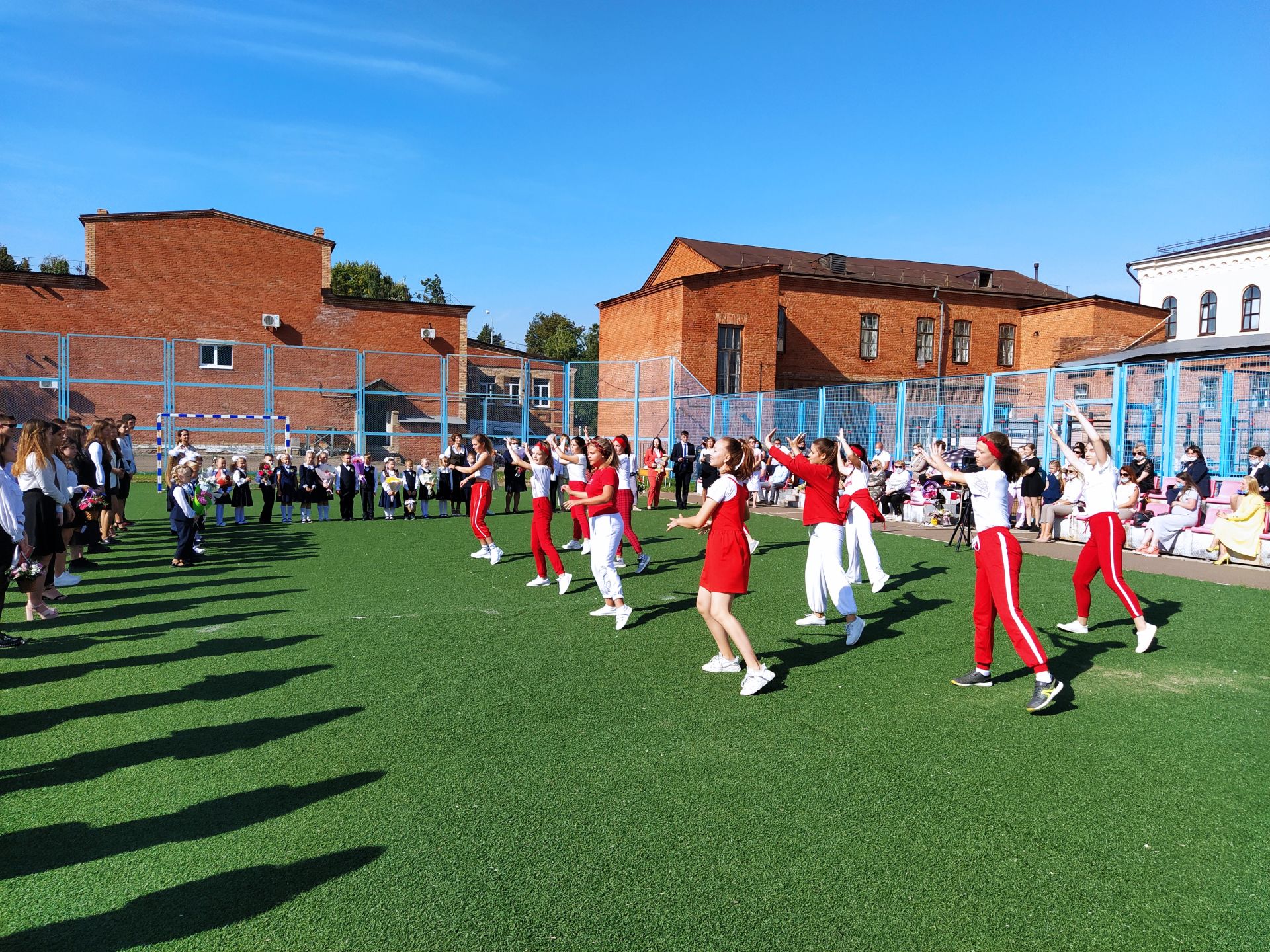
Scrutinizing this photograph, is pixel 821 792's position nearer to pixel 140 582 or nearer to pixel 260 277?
pixel 140 582

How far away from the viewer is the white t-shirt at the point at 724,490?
6.10 metres

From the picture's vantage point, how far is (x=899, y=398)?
66.0 ft

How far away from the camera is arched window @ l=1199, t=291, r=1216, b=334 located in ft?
165

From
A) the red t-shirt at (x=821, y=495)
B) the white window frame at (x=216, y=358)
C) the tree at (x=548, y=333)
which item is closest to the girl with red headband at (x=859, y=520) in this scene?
the red t-shirt at (x=821, y=495)

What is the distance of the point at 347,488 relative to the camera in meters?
18.9

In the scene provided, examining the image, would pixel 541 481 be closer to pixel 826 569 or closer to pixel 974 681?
pixel 826 569

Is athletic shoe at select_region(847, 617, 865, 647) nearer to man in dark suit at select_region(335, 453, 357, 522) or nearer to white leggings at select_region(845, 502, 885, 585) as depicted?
white leggings at select_region(845, 502, 885, 585)

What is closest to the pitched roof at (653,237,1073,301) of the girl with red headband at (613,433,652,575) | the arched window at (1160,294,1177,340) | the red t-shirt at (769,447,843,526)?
the arched window at (1160,294,1177,340)

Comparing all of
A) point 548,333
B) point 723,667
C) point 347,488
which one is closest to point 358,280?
point 548,333

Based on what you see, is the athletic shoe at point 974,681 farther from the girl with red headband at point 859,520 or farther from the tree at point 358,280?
the tree at point 358,280

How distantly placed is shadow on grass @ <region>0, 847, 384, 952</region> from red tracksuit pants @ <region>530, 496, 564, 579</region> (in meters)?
6.30

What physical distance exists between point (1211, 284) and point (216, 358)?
53.9 m

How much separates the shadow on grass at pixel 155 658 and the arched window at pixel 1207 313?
57536 millimetres

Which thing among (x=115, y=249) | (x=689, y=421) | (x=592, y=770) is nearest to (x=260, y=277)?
(x=115, y=249)
